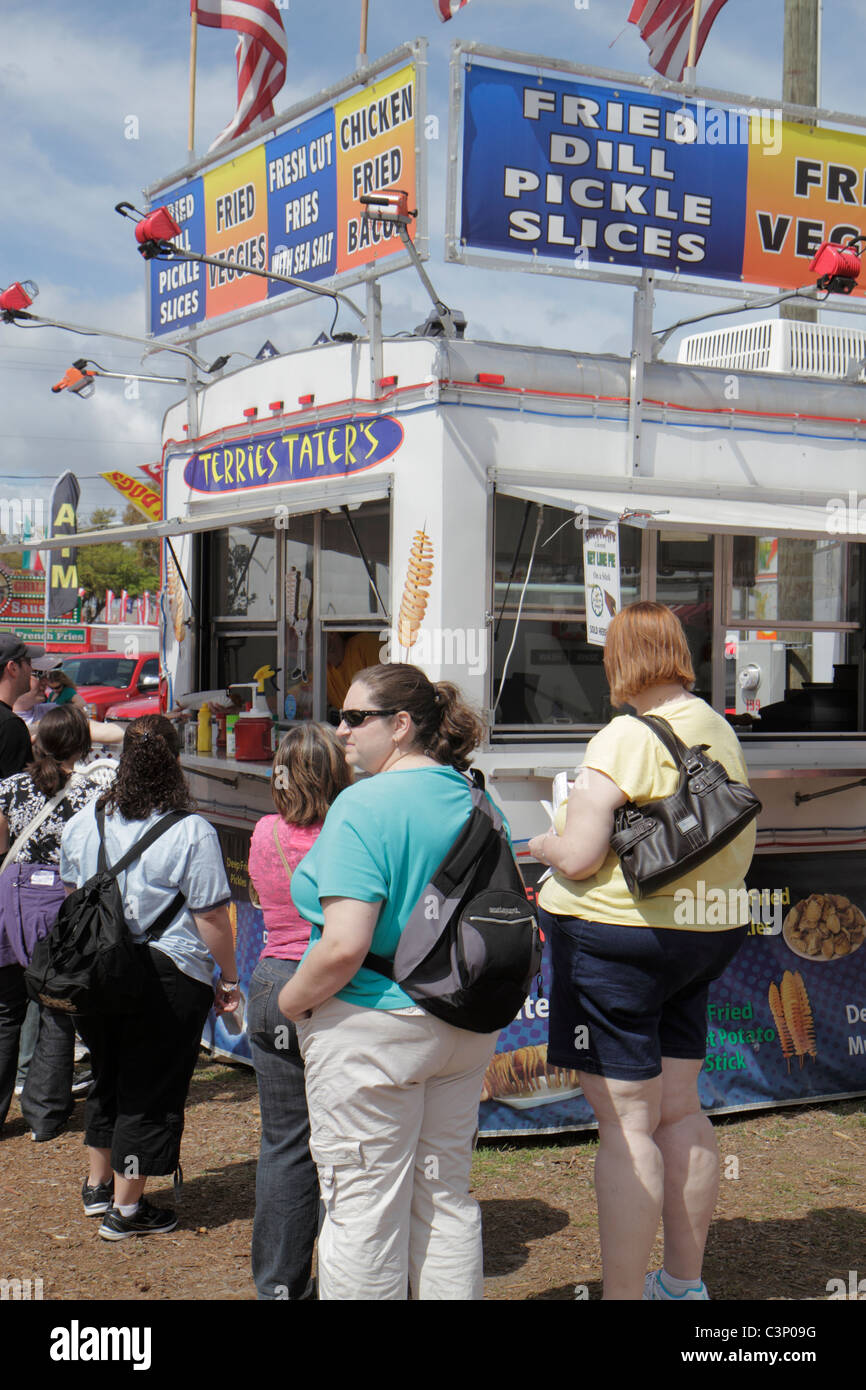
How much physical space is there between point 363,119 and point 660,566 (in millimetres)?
2415

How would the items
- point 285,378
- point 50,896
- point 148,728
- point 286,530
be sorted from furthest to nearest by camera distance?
point 286,530, point 285,378, point 50,896, point 148,728

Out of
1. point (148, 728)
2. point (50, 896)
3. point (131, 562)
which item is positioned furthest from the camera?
point (131, 562)

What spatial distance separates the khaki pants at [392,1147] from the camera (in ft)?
8.87

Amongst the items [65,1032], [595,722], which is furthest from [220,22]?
[65,1032]

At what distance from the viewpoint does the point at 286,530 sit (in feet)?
21.7

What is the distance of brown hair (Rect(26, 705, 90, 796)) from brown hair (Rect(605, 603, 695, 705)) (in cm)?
261

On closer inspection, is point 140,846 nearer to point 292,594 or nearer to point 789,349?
point 292,594

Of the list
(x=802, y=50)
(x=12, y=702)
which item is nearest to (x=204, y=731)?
(x=12, y=702)

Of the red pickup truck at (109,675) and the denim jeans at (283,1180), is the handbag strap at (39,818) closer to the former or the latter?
the denim jeans at (283,1180)

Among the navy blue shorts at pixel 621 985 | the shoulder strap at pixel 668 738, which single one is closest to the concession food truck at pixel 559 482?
the shoulder strap at pixel 668 738

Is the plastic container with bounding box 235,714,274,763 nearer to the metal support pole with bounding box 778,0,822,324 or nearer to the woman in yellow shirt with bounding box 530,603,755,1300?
the woman in yellow shirt with bounding box 530,603,755,1300

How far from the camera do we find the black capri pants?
4164 millimetres

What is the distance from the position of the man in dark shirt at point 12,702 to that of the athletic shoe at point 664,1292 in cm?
350

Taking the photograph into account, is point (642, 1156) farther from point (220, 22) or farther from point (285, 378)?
point (220, 22)
